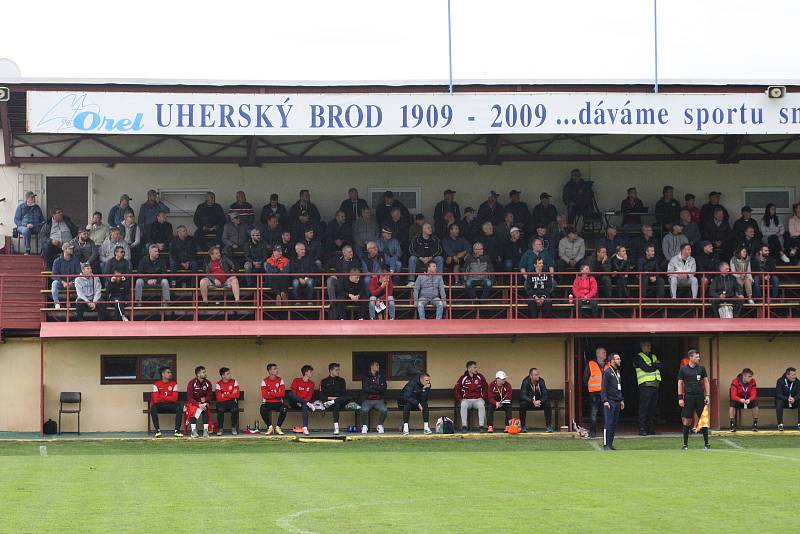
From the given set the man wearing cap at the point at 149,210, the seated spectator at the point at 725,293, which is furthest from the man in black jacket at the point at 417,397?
the man wearing cap at the point at 149,210

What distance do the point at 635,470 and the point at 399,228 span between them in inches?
438

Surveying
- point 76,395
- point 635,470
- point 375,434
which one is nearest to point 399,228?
point 375,434

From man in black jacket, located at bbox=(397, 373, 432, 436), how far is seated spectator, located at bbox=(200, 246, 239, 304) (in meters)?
3.90

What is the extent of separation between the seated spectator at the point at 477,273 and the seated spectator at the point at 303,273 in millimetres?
3113

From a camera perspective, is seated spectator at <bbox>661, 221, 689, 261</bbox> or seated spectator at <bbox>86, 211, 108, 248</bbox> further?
seated spectator at <bbox>661, 221, 689, 261</bbox>

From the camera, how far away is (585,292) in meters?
26.2

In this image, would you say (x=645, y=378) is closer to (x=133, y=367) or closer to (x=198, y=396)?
(x=198, y=396)

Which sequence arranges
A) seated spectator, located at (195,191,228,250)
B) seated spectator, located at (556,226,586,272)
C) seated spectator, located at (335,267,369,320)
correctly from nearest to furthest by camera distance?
1. seated spectator, located at (335,267,369,320)
2. seated spectator, located at (556,226,586,272)
3. seated spectator, located at (195,191,228,250)

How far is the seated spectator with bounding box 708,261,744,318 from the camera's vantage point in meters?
26.3

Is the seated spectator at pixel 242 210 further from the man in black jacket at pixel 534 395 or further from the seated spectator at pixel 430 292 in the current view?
the man in black jacket at pixel 534 395

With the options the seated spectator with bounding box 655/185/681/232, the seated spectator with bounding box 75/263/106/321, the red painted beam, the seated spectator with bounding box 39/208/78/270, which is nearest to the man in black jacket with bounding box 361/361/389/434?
the red painted beam

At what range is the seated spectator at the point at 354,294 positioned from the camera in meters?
25.7

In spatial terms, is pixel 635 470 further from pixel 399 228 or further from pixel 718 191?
pixel 718 191

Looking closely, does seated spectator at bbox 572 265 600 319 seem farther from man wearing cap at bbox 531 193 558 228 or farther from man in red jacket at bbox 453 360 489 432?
man in red jacket at bbox 453 360 489 432
